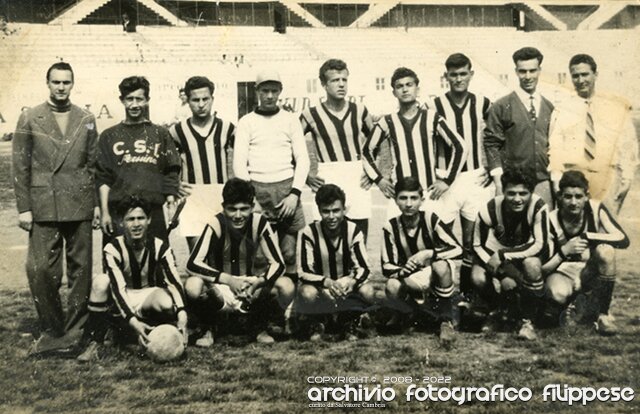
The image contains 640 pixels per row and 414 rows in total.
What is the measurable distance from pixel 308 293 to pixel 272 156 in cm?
81

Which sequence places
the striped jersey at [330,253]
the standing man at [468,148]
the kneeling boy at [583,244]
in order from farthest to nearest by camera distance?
the standing man at [468,148]
the kneeling boy at [583,244]
the striped jersey at [330,253]

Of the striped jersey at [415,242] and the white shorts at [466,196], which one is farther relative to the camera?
the white shorts at [466,196]

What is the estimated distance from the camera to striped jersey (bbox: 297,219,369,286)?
145 inches

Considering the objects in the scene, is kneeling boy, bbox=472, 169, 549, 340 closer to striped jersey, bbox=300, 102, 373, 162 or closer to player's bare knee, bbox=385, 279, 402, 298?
player's bare knee, bbox=385, 279, 402, 298

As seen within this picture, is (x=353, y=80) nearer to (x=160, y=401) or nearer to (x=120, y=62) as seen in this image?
(x=120, y=62)

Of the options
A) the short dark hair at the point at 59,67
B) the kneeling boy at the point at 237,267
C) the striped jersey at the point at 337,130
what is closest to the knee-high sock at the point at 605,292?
the striped jersey at the point at 337,130

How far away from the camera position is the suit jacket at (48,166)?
3.66m

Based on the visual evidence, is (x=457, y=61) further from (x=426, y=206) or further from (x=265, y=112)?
(x=265, y=112)

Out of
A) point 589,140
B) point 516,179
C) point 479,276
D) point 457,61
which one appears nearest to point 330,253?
point 479,276

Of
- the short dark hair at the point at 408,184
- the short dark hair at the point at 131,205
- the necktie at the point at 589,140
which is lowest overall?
the short dark hair at the point at 131,205

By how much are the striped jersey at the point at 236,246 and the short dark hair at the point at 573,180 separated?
1.72 m

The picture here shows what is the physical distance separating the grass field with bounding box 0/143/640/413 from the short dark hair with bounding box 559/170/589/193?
84cm

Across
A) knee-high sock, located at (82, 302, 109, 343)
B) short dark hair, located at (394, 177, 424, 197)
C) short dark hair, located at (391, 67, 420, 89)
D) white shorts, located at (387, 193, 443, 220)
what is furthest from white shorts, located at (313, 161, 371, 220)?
knee-high sock, located at (82, 302, 109, 343)

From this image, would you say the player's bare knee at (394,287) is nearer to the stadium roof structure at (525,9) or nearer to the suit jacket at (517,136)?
the suit jacket at (517,136)
